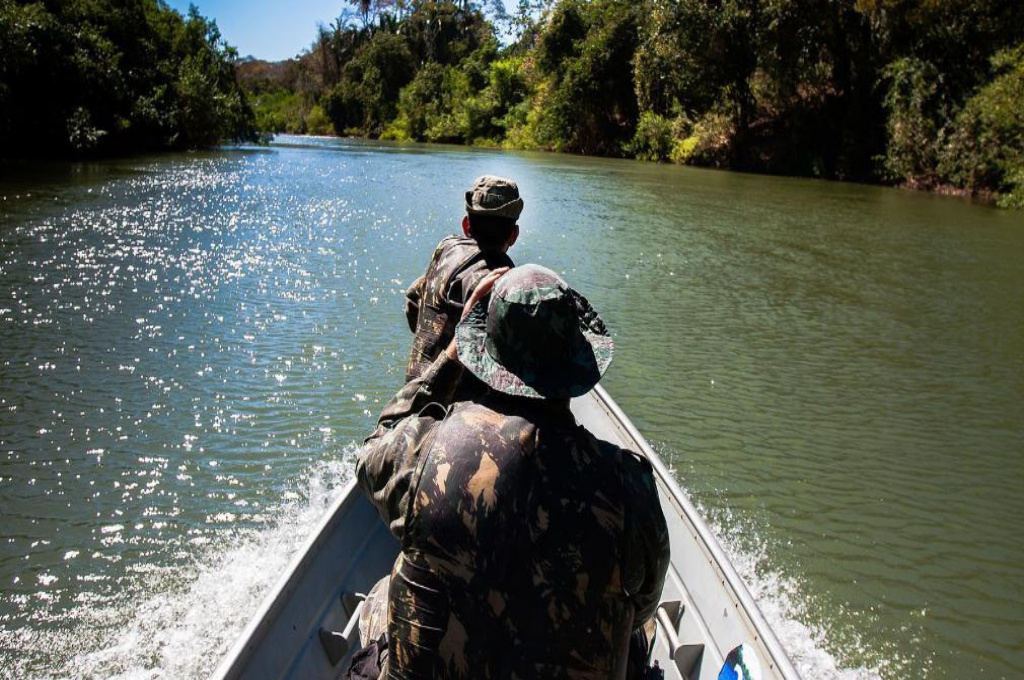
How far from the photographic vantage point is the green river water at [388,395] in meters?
4.02

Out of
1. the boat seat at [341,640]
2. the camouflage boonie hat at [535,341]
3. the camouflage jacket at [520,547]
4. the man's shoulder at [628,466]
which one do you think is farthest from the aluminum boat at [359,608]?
the camouflage boonie hat at [535,341]

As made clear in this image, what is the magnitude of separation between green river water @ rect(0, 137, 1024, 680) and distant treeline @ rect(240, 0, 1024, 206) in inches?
434

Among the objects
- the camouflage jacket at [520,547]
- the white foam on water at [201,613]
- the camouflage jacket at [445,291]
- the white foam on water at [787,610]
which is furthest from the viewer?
the white foam on water at [787,610]

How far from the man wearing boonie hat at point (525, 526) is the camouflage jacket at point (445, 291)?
4.72 ft

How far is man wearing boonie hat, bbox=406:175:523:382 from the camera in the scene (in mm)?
3196

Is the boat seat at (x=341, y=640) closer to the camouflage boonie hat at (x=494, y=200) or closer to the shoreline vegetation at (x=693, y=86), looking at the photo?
the camouflage boonie hat at (x=494, y=200)

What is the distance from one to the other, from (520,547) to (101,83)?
93.2ft

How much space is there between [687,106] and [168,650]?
35.6 metres

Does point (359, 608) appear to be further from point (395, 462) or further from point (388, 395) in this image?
point (388, 395)

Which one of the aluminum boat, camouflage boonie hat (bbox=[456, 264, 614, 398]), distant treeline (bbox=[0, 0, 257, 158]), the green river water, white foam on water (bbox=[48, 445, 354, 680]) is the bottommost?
white foam on water (bbox=[48, 445, 354, 680])

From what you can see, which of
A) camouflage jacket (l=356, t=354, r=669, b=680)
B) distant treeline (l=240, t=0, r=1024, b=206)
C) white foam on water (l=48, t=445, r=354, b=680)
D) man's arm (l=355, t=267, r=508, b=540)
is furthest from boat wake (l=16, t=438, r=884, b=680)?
distant treeline (l=240, t=0, r=1024, b=206)

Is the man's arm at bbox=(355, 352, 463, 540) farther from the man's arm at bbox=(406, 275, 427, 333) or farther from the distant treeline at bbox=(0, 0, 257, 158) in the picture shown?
the distant treeline at bbox=(0, 0, 257, 158)

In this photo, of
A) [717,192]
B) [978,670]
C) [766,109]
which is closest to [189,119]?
[717,192]

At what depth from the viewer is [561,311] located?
1.68 meters
